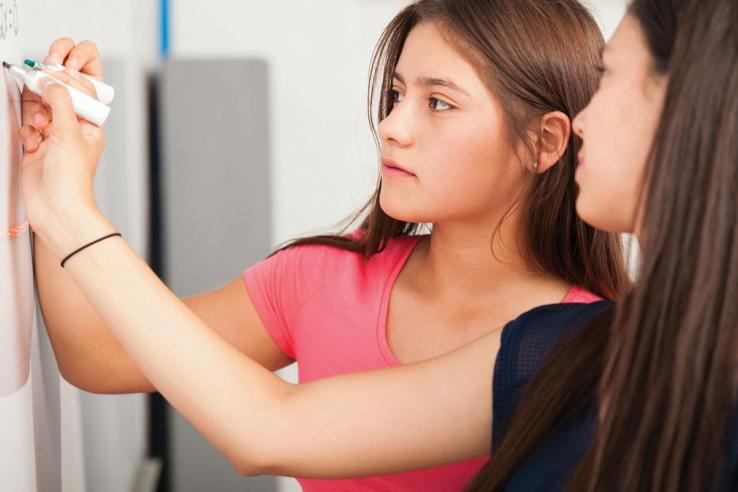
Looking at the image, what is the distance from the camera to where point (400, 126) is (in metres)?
1.04

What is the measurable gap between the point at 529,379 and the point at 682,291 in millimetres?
200

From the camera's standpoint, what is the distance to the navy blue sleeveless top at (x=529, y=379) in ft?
2.54

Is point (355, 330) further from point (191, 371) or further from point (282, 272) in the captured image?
point (191, 371)

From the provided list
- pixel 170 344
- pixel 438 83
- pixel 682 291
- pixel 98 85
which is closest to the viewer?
pixel 682 291

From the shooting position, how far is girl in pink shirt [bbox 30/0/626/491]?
793 mm

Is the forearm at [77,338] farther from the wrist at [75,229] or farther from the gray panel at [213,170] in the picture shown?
the gray panel at [213,170]

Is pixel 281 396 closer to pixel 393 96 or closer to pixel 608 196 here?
pixel 608 196

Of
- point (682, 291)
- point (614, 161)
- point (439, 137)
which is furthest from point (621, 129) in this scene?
point (439, 137)

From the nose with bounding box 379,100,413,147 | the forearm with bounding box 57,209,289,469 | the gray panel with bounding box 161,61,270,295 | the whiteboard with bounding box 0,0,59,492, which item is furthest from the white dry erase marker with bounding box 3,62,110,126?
the gray panel with bounding box 161,61,270,295

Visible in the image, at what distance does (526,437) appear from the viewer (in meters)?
0.78

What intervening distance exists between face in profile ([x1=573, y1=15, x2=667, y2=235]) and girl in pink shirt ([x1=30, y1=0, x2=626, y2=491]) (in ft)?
0.64

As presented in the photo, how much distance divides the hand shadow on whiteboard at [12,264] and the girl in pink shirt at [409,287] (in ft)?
0.09

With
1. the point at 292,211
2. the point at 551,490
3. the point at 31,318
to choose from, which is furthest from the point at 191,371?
the point at 292,211

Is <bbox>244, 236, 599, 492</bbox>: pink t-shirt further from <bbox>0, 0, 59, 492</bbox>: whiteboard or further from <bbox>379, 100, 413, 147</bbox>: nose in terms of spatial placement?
<bbox>0, 0, 59, 492</bbox>: whiteboard
